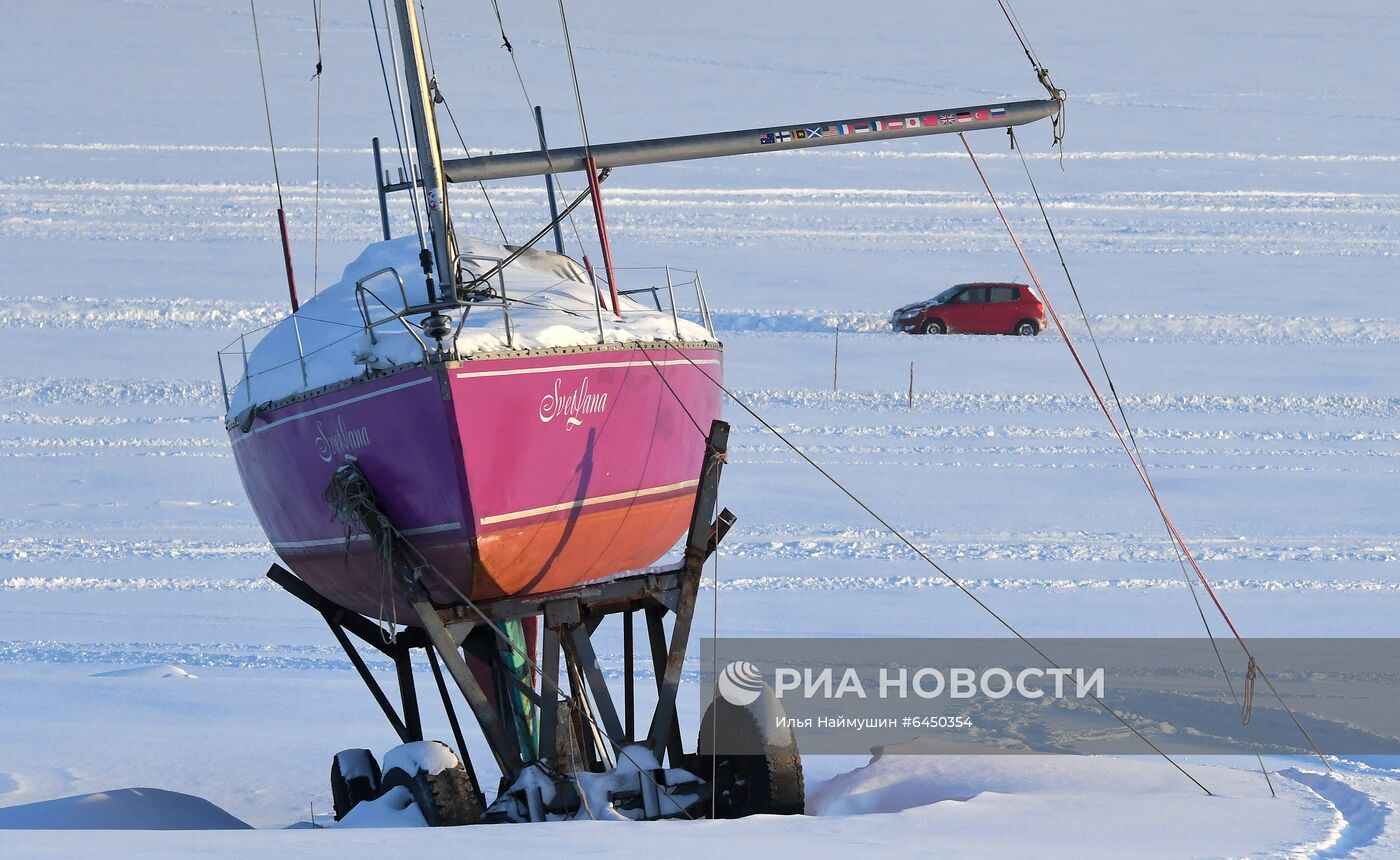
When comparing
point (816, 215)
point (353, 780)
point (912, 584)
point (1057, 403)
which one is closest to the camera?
point (353, 780)

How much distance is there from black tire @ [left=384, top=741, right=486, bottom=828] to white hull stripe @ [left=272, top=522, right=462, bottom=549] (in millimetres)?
1102

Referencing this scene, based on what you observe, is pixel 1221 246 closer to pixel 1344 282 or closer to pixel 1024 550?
pixel 1344 282

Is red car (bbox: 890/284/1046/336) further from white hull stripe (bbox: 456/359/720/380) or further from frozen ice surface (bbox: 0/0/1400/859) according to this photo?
white hull stripe (bbox: 456/359/720/380)

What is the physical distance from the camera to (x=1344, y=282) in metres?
30.3

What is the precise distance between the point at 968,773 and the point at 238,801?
395 centimetres

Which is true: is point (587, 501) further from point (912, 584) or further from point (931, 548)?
point (931, 548)

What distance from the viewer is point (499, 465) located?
815 centimetres

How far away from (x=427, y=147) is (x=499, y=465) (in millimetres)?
1731

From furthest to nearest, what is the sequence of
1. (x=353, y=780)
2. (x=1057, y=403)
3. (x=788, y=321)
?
(x=788, y=321) < (x=1057, y=403) < (x=353, y=780)

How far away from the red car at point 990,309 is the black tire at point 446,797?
18.6m

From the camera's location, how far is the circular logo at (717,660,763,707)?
8727mm

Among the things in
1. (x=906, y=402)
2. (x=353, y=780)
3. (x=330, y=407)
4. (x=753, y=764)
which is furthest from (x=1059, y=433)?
(x=330, y=407)

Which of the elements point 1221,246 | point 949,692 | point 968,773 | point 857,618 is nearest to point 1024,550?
point 857,618

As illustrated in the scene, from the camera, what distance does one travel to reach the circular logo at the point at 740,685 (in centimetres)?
873
